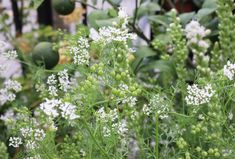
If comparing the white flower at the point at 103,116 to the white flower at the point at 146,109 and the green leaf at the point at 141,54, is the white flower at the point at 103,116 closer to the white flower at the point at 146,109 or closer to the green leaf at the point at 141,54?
the white flower at the point at 146,109

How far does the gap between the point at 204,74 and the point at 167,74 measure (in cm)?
22

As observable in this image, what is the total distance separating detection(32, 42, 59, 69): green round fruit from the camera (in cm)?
91

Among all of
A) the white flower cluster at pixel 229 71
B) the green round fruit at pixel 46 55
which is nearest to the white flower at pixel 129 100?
the white flower cluster at pixel 229 71

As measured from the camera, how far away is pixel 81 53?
64cm

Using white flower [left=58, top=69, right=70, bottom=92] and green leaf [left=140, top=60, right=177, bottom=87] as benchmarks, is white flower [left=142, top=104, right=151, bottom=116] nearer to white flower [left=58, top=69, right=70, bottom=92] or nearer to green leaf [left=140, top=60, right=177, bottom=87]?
white flower [left=58, top=69, right=70, bottom=92]

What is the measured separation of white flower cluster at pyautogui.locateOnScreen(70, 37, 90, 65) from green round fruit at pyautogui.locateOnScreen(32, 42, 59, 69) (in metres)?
0.27

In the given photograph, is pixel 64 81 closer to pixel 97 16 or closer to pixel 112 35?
pixel 112 35

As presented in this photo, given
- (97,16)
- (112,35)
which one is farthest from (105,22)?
(112,35)

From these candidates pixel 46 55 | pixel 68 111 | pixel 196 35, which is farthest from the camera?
pixel 46 55

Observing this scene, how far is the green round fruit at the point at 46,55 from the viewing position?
0.91 m

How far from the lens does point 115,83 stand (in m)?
0.61

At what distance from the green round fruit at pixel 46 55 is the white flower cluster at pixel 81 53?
0.87 ft

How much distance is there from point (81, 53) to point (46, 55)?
11.1 inches

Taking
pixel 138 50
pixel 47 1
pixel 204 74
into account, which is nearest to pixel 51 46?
pixel 138 50
